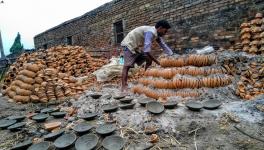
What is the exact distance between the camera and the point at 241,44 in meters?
6.14

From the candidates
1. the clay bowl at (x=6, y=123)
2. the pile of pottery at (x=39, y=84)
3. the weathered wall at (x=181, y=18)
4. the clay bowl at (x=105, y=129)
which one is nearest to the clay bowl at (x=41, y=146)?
the clay bowl at (x=105, y=129)

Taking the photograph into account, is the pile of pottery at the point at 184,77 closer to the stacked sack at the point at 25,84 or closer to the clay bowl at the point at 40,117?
the clay bowl at the point at 40,117

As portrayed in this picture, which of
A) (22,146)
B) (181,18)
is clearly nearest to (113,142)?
(22,146)

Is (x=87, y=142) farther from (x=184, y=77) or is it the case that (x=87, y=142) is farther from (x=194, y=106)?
(x=184, y=77)

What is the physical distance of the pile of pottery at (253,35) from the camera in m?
5.71

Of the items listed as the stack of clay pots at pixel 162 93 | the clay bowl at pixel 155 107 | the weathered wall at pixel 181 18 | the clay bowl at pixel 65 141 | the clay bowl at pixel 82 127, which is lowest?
the clay bowl at pixel 65 141

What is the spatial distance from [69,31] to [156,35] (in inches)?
385

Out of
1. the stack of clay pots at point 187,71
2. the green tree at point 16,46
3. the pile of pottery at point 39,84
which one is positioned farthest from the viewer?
the green tree at point 16,46

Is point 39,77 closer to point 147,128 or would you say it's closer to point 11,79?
point 11,79


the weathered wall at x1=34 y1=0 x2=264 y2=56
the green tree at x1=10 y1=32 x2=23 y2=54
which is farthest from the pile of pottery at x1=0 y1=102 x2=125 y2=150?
the green tree at x1=10 y1=32 x2=23 y2=54

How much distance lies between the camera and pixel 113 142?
10.5 feet

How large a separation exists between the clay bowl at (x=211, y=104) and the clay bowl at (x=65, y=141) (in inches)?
71.8

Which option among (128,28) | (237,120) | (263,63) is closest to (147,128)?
(237,120)

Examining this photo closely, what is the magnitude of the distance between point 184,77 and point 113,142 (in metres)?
1.94
